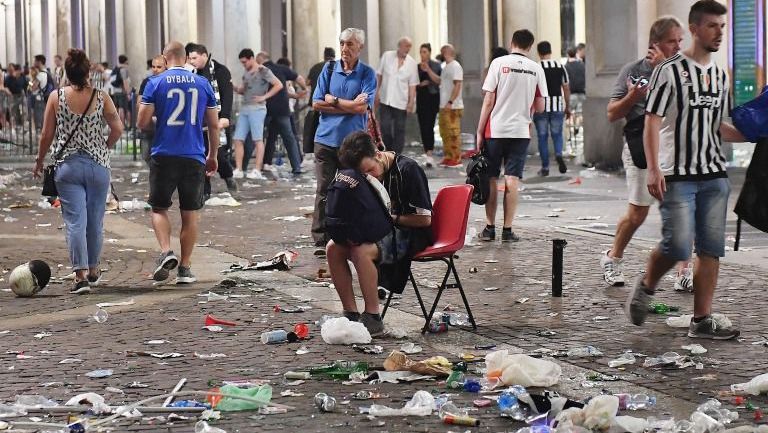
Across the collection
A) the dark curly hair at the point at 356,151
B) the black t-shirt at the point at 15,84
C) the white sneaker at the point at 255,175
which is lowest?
the white sneaker at the point at 255,175

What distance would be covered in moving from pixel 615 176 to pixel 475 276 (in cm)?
1009

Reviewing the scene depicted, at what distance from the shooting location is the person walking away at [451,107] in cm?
2356

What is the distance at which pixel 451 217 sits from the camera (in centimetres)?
873

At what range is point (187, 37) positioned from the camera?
1533 inches

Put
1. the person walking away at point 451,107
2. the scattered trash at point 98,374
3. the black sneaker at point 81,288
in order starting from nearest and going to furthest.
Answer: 1. the scattered trash at point 98,374
2. the black sneaker at point 81,288
3. the person walking away at point 451,107

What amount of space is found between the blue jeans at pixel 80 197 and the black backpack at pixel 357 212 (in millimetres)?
2773

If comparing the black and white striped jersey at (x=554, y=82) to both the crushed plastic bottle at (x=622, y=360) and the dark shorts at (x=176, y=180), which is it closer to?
the dark shorts at (x=176, y=180)

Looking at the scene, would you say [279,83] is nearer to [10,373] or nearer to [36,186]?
[36,186]

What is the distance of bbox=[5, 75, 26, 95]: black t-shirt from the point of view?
4109 centimetres

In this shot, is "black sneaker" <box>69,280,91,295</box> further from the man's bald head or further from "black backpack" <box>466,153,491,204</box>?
"black backpack" <box>466,153,491,204</box>

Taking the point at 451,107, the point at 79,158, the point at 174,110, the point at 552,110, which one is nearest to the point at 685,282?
the point at 174,110

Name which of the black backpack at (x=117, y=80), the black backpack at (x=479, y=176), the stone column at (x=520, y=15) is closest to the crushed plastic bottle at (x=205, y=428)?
the black backpack at (x=479, y=176)

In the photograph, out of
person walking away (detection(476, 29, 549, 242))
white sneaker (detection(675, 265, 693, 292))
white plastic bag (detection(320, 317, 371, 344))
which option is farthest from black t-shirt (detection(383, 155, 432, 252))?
person walking away (detection(476, 29, 549, 242))

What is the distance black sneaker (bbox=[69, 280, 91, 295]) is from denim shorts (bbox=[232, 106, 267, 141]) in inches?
416
